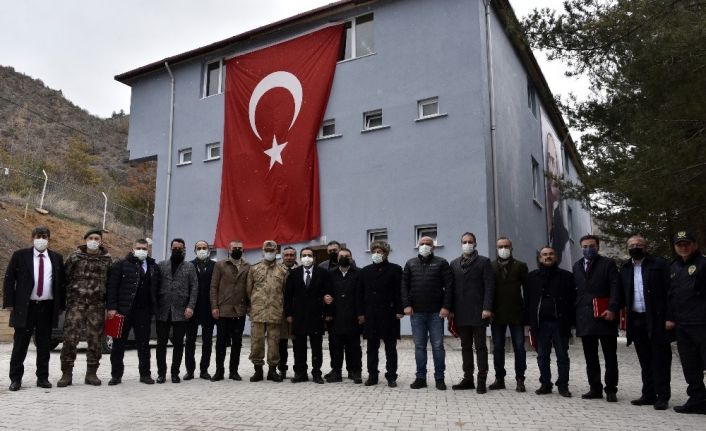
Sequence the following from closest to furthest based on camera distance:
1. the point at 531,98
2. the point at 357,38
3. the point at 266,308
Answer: the point at 266,308 → the point at 357,38 → the point at 531,98

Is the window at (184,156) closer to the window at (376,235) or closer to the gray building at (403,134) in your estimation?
the gray building at (403,134)

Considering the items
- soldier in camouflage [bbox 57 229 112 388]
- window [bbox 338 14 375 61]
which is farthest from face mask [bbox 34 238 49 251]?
window [bbox 338 14 375 61]

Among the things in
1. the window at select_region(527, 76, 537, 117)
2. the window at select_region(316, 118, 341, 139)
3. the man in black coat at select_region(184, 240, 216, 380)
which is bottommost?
the man in black coat at select_region(184, 240, 216, 380)

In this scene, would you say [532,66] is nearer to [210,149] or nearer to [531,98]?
[531,98]

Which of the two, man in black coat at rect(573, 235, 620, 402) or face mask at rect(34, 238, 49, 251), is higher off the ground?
face mask at rect(34, 238, 49, 251)

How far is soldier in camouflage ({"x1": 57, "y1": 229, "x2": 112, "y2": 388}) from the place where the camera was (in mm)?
8148

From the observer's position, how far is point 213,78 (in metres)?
19.8

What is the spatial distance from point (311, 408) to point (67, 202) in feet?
98.3

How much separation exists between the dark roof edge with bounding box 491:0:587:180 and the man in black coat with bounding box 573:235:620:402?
5.16 metres

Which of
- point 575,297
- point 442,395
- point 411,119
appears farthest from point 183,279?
point 411,119

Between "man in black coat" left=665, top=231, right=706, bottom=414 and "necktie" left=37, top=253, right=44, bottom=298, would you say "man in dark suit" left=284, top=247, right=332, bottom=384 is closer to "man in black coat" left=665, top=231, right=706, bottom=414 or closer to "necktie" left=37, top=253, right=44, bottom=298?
"necktie" left=37, top=253, right=44, bottom=298

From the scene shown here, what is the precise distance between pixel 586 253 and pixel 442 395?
2507 millimetres

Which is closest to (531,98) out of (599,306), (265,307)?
(599,306)

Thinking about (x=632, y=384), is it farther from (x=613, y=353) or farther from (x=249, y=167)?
(x=249, y=167)
